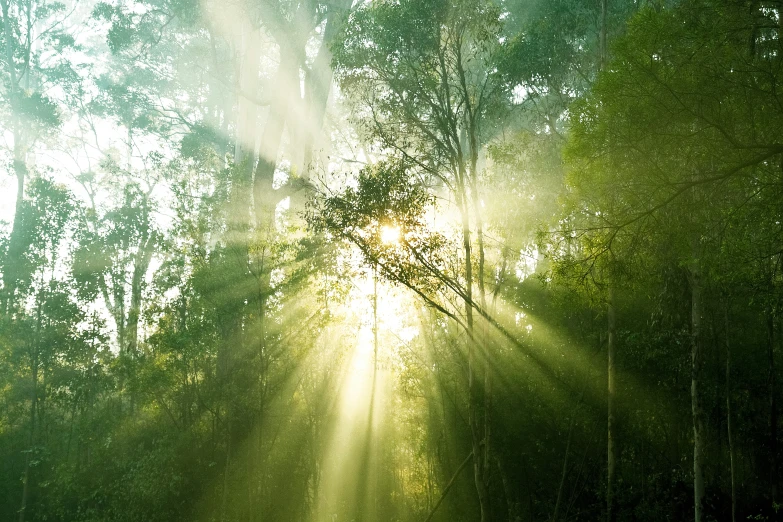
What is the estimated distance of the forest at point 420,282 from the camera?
5.79 m

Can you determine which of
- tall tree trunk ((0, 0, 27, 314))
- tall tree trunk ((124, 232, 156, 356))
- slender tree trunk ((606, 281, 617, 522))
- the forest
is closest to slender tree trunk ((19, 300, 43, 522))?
the forest

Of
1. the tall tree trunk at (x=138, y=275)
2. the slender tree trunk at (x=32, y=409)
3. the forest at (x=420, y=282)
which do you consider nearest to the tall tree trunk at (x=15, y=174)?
the forest at (x=420, y=282)

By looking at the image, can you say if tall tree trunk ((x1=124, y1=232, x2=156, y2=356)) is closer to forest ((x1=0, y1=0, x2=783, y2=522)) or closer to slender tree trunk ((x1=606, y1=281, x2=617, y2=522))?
forest ((x1=0, y1=0, x2=783, y2=522))

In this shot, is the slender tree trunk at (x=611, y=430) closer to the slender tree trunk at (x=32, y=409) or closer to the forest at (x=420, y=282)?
the forest at (x=420, y=282)

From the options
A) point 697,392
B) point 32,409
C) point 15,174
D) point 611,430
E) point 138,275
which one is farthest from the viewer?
point 15,174

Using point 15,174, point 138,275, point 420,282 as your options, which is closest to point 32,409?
point 138,275

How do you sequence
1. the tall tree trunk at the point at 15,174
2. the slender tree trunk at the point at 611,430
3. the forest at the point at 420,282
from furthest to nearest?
the tall tree trunk at the point at 15,174
the slender tree trunk at the point at 611,430
the forest at the point at 420,282

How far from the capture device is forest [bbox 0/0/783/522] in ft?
19.0

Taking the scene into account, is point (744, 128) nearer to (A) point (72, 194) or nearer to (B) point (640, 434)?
(B) point (640, 434)

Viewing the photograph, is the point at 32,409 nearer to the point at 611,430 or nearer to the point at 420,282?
the point at 420,282

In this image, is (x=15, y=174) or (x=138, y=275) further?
(x=15, y=174)

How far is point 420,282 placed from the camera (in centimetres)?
818

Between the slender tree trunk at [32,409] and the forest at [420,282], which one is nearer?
the forest at [420,282]

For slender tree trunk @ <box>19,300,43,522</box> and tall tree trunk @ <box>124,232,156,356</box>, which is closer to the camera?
slender tree trunk @ <box>19,300,43,522</box>
